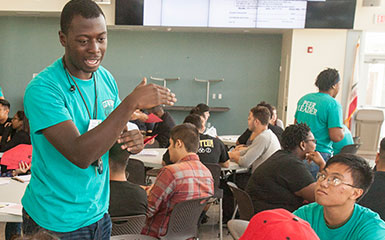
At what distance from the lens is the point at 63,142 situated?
1253 millimetres

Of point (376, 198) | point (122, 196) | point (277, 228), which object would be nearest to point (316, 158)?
point (376, 198)

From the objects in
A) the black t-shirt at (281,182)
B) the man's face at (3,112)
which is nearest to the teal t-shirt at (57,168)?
the black t-shirt at (281,182)

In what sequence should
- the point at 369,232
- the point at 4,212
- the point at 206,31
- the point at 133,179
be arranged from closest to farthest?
the point at 369,232, the point at 4,212, the point at 133,179, the point at 206,31

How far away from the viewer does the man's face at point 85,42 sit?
4.35 ft

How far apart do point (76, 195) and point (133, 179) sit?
Answer: 103 inches

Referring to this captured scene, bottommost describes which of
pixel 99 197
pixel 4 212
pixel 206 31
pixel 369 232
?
pixel 4 212

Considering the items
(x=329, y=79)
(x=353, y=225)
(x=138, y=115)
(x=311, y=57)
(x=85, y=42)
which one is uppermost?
(x=311, y=57)

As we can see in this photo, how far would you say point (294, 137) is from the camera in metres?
3.25

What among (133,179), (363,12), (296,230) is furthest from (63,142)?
(363,12)

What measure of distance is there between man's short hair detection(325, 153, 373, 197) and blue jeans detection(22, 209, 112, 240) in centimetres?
124

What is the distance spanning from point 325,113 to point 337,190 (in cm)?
230

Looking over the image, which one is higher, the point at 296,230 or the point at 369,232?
the point at 296,230

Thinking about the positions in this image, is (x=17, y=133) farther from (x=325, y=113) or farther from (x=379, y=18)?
(x=379, y=18)

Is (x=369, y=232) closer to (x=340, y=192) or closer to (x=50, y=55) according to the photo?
(x=340, y=192)
